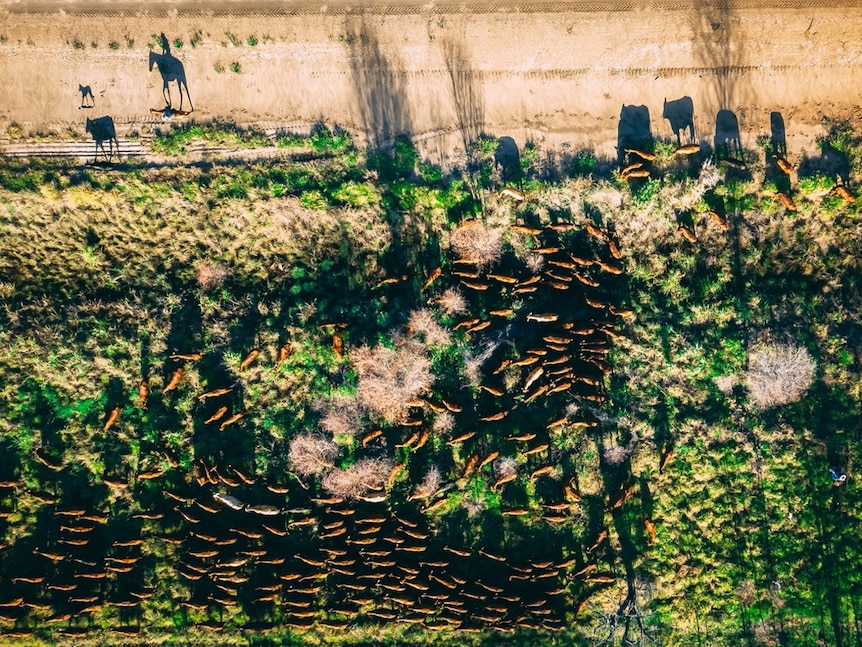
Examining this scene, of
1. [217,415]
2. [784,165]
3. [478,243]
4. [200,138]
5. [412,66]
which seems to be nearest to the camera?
[217,415]

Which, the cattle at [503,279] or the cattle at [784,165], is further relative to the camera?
the cattle at [784,165]

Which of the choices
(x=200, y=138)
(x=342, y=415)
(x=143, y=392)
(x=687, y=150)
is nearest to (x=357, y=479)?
(x=342, y=415)

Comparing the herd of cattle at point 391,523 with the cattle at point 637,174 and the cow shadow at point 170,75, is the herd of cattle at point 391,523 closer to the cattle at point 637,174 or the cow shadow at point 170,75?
the cattle at point 637,174

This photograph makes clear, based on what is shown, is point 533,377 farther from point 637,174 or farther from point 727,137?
point 727,137

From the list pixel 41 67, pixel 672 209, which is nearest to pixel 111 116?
pixel 41 67

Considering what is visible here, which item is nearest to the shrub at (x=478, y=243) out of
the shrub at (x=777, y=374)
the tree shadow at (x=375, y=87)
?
the tree shadow at (x=375, y=87)

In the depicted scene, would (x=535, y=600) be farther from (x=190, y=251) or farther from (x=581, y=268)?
(x=190, y=251)

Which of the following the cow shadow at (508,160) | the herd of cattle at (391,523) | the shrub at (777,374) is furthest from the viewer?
the cow shadow at (508,160)

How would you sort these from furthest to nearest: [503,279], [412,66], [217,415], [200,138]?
[412,66], [200,138], [503,279], [217,415]
